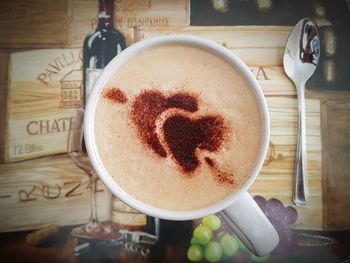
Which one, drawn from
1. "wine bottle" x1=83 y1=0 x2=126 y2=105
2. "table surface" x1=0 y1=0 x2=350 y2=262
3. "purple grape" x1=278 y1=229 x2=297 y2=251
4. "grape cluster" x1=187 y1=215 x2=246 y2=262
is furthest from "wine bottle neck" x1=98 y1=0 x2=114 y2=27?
"purple grape" x1=278 y1=229 x2=297 y2=251

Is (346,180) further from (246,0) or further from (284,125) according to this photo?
(246,0)

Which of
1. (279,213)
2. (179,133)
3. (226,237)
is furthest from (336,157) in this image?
(179,133)

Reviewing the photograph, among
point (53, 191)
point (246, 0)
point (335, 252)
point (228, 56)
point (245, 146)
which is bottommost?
point (335, 252)

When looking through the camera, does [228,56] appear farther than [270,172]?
No

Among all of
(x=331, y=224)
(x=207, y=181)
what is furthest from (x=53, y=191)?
(x=331, y=224)

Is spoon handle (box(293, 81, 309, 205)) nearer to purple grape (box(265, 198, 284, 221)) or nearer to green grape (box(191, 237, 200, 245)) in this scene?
purple grape (box(265, 198, 284, 221))

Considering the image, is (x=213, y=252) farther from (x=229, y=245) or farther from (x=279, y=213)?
(x=279, y=213)

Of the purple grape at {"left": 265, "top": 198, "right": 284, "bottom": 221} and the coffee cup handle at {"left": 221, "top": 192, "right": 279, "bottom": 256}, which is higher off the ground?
the coffee cup handle at {"left": 221, "top": 192, "right": 279, "bottom": 256}
